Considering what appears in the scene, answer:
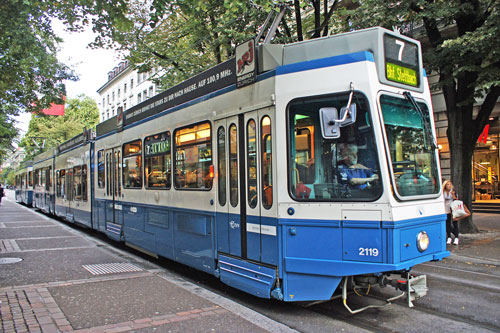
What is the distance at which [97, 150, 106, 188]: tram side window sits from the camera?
10.8 meters

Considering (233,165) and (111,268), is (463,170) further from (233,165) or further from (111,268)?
(111,268)

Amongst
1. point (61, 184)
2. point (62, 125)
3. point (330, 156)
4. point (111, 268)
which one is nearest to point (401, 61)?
point (330, 156)

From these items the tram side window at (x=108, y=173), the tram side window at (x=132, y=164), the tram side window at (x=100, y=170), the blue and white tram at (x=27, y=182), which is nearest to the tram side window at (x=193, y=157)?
the tram side window at (x=132, y=164)

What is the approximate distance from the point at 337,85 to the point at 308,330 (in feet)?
9.12

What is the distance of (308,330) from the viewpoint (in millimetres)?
4445

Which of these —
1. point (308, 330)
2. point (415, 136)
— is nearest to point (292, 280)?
point (308, 330)

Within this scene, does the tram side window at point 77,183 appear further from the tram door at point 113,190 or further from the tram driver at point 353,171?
the tram driver at point 353,171

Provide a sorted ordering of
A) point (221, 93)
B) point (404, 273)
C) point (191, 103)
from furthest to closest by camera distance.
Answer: point (191, 103)
point (221, 93)
point (404, 273)

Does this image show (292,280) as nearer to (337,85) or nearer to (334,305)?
(334,305)

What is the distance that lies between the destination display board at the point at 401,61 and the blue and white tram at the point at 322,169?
0.07 ft

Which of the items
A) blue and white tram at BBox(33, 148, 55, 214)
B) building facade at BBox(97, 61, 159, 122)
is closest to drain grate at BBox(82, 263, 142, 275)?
blue and white tram at BBox(33, 148, 55, 214)

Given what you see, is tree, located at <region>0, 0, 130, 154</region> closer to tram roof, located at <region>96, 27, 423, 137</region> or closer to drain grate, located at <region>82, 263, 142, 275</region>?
tram roof, located at <region>96, 27, 423, 137</region>

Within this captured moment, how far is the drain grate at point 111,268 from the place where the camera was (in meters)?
7.06

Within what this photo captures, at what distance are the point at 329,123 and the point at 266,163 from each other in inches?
41.1
